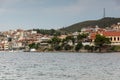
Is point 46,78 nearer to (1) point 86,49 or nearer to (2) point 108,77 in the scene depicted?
(2) point 108,77

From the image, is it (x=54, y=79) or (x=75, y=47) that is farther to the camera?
(x=75, y=47)

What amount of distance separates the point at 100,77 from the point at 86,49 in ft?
439

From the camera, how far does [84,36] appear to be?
19875cm

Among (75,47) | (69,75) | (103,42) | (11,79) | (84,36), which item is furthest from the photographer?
(84,36)

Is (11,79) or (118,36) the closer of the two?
(11,79)

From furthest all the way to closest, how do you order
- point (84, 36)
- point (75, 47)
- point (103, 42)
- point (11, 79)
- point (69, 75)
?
point (84, 36) < point (75, 47) < point (103, 42) < point (69, 75) < point (11, 79)

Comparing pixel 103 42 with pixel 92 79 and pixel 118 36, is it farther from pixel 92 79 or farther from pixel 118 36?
pixel 92 79

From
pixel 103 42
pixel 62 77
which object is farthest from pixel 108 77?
pixel 103 42

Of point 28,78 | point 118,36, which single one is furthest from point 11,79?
point 118,36

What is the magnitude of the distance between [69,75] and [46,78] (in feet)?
12.9

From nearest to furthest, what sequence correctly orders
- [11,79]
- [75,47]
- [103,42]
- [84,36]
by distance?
1. [11,79]
2. [103,42]
3. [75,47]
4. [84,36]

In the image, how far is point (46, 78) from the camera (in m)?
46.1

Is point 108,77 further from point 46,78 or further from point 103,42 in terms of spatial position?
point 103,42

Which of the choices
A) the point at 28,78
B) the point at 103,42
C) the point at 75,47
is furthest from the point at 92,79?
the point at 75,47
